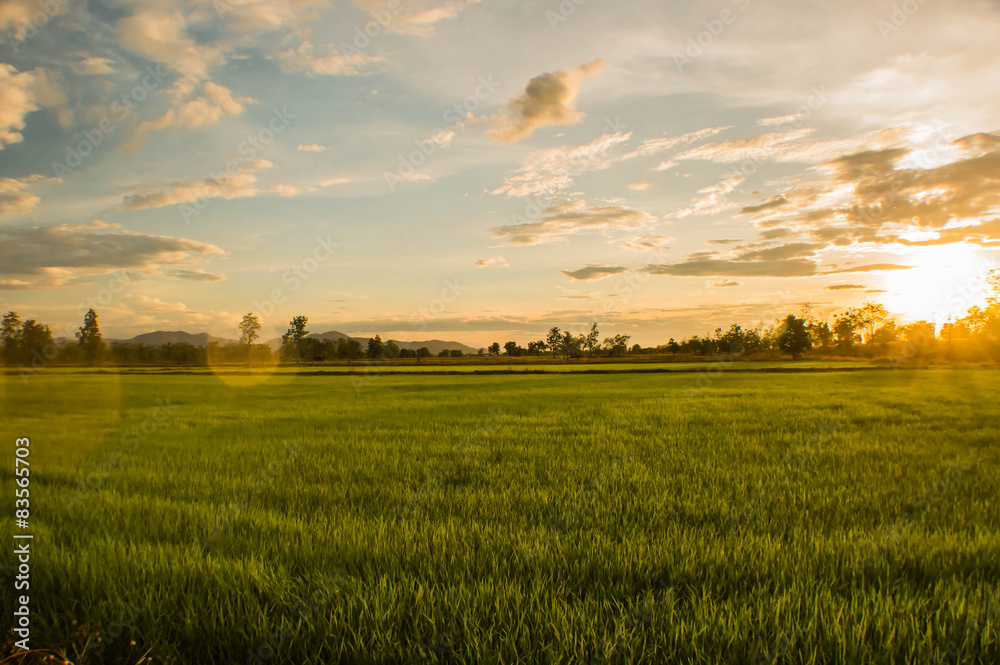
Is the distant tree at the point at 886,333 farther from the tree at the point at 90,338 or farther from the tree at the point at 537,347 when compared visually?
the tree at the point at 90,338

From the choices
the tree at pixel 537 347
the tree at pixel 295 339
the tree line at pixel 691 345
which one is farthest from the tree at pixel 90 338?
the tree at pixel 537 347

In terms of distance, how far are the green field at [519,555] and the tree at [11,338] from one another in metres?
78.9

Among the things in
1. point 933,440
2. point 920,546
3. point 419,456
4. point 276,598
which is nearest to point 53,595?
point 276,598

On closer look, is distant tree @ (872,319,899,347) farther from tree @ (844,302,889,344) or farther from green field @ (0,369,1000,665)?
green field @ (0,369,1000,665)

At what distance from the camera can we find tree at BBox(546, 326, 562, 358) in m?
165

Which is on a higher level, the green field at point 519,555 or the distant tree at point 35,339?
the distant tree at point 35,339

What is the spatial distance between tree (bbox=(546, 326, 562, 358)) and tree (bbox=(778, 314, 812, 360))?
68.9 metres

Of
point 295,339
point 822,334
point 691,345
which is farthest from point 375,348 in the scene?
point 822,334

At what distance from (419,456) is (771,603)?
6.89 m

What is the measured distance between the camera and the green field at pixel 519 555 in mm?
2797

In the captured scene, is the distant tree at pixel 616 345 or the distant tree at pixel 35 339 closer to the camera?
the distant tree at pixel 35 339

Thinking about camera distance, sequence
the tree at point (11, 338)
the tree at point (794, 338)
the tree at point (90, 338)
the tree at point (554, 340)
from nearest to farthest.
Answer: the tree at point (11, 338), the tree at point (90, 338), the tree at point (794, 338), the tree at point (554, 340)

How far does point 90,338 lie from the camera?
94500 millimetres

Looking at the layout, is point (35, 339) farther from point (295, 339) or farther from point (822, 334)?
point (822, 334)
